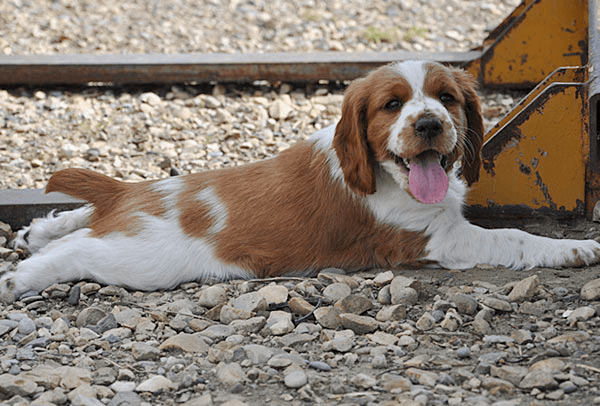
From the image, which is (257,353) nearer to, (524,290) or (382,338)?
(382,338)

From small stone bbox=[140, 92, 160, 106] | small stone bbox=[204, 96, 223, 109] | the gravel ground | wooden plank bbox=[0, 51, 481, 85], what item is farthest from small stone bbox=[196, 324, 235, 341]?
wooden plank bbox=[0, 51, 481, 85]

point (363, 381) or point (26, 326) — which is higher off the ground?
point (363, 381)

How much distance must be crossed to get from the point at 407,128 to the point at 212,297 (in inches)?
49.7

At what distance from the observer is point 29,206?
18.9 feet

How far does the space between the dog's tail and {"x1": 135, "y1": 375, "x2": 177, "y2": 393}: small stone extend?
178 cm

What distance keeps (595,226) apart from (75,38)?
669 centimetres

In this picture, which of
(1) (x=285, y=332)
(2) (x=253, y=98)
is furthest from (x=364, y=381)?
(2) (x=253, y=98)

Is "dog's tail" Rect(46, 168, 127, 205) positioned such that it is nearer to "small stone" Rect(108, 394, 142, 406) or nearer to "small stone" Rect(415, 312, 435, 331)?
"small stone" Rect(108, 394, 142, 406)

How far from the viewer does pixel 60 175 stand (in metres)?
5.07

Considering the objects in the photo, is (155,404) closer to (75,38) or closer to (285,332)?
(285,332)

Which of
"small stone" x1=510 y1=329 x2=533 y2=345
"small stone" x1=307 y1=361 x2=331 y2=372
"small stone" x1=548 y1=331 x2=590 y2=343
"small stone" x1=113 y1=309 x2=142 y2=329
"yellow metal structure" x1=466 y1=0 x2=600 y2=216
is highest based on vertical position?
"yellow metal structure" x1=466 y1=0 x2=600 y2=216

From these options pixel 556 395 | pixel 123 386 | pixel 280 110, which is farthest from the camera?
pixel 280 110

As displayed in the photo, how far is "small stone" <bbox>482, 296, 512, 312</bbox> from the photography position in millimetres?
4066

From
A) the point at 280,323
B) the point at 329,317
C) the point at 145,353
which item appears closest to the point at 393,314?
the point at 329,317
